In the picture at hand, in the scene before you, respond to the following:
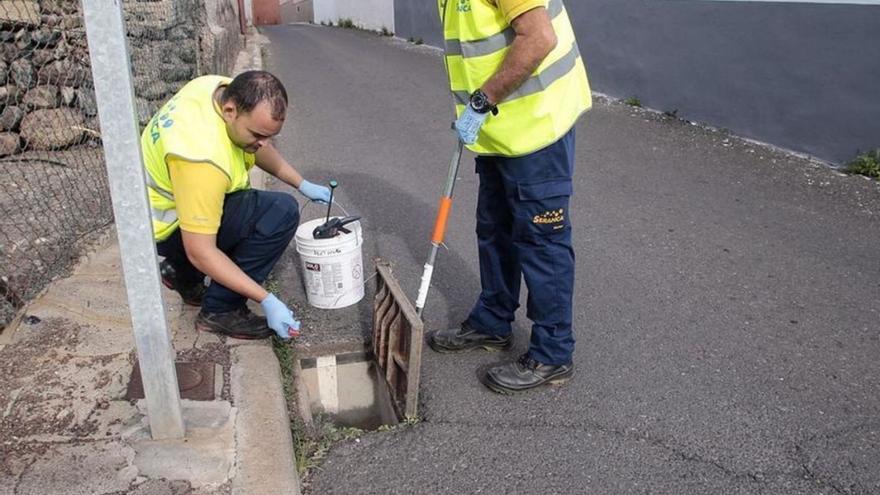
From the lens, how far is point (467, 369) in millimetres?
3162

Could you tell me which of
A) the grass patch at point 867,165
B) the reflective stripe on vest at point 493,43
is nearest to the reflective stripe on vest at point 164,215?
the reflective stripe on vest at point 493,43

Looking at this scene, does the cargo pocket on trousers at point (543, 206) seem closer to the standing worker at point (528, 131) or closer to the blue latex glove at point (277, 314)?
the standing worker at point (528, 131)

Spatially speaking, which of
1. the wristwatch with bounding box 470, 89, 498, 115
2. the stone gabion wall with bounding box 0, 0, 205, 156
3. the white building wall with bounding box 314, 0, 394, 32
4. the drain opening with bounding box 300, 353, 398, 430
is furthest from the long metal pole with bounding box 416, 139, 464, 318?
the white building wall with bounding box 314, 0, 394, 32

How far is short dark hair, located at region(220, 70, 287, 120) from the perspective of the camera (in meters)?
2.64

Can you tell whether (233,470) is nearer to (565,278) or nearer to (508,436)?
(508,436)

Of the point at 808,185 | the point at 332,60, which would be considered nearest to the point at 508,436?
the point at 808,185

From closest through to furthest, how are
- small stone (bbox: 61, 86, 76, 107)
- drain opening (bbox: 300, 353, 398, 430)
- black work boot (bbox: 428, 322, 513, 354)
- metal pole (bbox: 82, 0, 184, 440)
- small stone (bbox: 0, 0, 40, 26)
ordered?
metal pole (bbox: 82, 0, 184, 440) → drain opening (bbox: 300, 353, 398, 430) → black work boot (bbox: 428, 322, 513, 354) → small stone (bbox: 0, 0, 40, 26) → small stone (bbox: 61, 86, 76, 107)

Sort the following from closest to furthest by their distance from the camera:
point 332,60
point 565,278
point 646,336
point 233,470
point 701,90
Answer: point 233,470, point 565,278, point 646,336, point 701,90, point 332,60

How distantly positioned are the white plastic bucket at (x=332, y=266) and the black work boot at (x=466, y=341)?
53 cm

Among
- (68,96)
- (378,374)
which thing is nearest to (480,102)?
(378,374)

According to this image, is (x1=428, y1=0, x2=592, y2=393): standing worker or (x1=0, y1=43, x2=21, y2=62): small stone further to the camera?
(x1=0, y1=43, x2=21, y2=62): small stone

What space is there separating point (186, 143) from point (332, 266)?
102 cm

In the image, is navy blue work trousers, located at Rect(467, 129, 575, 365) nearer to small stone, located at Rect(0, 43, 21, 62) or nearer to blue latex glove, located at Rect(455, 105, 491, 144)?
blue latex glove, located at Rect(455, 105, 491, 144)

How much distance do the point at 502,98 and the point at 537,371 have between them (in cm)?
115
